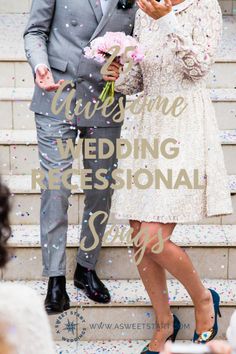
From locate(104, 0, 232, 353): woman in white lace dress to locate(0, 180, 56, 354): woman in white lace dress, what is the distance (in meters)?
1.46

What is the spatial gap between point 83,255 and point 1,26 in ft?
7.41

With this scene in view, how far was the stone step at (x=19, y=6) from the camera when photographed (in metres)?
5.80

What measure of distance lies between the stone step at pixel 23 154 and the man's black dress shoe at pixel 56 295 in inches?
34.2

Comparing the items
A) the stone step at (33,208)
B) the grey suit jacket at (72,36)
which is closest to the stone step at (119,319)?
the stone step at (33,208)

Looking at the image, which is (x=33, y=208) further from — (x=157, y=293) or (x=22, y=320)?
(x=22, y=320)

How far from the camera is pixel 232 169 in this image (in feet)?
14.4

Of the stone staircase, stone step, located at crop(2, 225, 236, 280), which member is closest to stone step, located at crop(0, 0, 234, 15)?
the stone staircase

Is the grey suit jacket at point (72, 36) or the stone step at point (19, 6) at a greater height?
the stone step at point (19, 6)

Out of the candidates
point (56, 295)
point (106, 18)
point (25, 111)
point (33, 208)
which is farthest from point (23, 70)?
point (56, 295)

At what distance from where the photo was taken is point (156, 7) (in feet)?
9.93

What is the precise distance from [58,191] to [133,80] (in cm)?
56

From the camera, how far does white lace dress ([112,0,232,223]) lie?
3191 mm

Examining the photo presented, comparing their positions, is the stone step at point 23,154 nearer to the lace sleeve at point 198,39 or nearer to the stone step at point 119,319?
the stone step at point 119,319

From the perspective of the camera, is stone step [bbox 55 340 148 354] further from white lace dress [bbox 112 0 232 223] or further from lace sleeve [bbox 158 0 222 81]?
lace sleeve [bbox 158 0 222 81]
